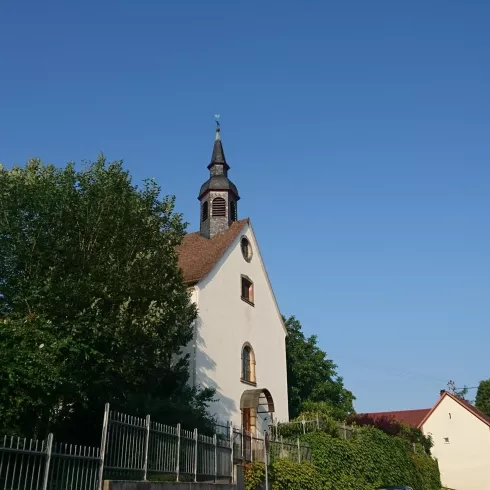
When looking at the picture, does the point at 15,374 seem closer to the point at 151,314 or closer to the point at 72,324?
the point at 72,324

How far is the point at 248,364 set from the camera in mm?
26797

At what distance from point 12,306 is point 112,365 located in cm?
342

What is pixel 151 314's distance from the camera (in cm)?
1609

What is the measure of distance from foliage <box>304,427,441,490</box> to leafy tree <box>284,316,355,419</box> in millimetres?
4183

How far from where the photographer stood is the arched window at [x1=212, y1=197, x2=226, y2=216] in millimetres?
30614

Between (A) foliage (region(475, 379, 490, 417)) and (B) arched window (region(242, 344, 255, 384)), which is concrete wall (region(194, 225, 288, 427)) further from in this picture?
(A) foliage (region(475, 379, 490, 417))

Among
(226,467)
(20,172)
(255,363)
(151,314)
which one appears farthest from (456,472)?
(20,172)

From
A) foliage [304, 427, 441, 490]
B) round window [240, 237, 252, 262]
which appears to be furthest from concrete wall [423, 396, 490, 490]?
round window [240, 237, 252, 262]

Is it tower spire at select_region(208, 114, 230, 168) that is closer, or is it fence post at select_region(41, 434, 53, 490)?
fence post at select_region(41, 434, 53, 490)

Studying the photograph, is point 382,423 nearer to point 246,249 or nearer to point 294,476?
point 246,249

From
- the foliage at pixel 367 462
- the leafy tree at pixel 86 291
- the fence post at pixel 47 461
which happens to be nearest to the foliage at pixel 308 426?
the foliage at pixel 367 462

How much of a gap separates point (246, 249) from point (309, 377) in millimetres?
9779

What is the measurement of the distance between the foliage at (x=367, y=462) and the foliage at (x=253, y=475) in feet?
16.0

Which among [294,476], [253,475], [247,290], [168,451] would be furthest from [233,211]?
[168,451]
